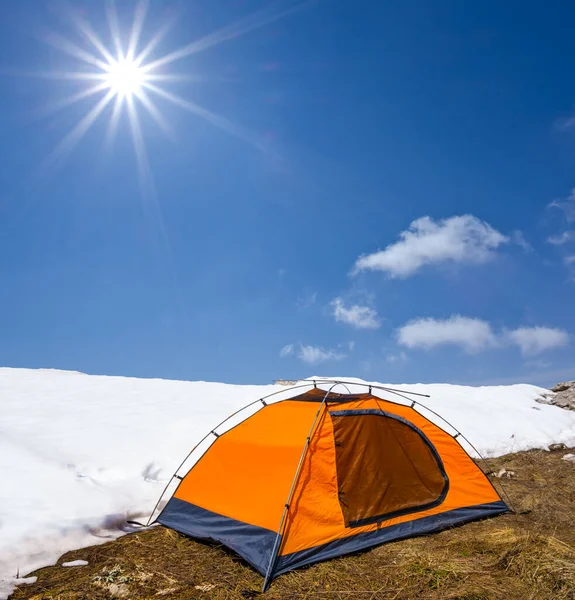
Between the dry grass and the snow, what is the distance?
1.93 ft

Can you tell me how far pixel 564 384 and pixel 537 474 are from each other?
14661 mm

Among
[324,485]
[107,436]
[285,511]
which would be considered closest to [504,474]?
[324,485]

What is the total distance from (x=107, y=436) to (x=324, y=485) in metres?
7.90

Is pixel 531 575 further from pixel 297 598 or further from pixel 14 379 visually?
pixel 14 379

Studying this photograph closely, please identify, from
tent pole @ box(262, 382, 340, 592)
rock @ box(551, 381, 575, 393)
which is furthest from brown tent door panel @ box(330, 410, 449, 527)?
rock @ box(551, 381, 575, 393)

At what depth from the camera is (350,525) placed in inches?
245

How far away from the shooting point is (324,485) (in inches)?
249

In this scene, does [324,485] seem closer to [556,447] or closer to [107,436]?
[107,436]

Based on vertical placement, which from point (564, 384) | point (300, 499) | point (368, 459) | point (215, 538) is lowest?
point (215, 538)

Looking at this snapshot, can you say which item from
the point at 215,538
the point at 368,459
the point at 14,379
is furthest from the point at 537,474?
the point at 14,379

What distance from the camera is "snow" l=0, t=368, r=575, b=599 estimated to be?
6.70 metres

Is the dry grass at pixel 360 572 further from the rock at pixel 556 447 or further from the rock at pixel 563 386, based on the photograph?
the rock at pixel 563 386

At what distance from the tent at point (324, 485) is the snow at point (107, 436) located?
35.7 inches

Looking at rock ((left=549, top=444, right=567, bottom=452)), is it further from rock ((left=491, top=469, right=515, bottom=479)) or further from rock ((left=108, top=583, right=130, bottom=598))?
rock ((left=108, top=583, right=130, bottom=598))
